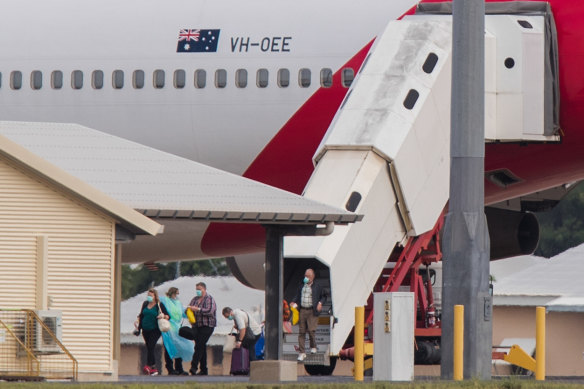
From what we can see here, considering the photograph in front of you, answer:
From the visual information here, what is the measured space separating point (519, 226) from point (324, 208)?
8.47 meters

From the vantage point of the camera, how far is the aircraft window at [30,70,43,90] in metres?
31.0

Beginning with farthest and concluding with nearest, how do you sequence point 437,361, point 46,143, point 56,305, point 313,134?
point 313,134
point 437,361
point 46,143
point 56,305

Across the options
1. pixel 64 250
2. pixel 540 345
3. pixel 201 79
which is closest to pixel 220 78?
pixel 201 79

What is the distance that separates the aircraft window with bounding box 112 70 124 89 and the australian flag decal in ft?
3.80

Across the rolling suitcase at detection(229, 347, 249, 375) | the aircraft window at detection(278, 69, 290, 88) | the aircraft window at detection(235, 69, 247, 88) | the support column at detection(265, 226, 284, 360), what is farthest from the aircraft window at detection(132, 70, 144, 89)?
the support column at detection(265, 226, 284, 360)

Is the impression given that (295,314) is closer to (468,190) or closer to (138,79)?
(468,190)

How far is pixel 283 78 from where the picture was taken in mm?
29578

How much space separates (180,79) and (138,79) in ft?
2.62

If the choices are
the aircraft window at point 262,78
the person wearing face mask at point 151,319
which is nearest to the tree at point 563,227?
the aircraft window at point 262,78

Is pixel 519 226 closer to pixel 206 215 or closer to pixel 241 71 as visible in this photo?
pixel 241 71

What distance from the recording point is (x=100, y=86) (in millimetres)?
30703

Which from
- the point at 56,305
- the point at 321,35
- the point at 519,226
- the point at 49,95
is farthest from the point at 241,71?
the point at 56,305

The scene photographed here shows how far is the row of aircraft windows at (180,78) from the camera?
29.3m

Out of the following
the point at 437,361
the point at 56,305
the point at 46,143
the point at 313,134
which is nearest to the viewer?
the point at 56,305
